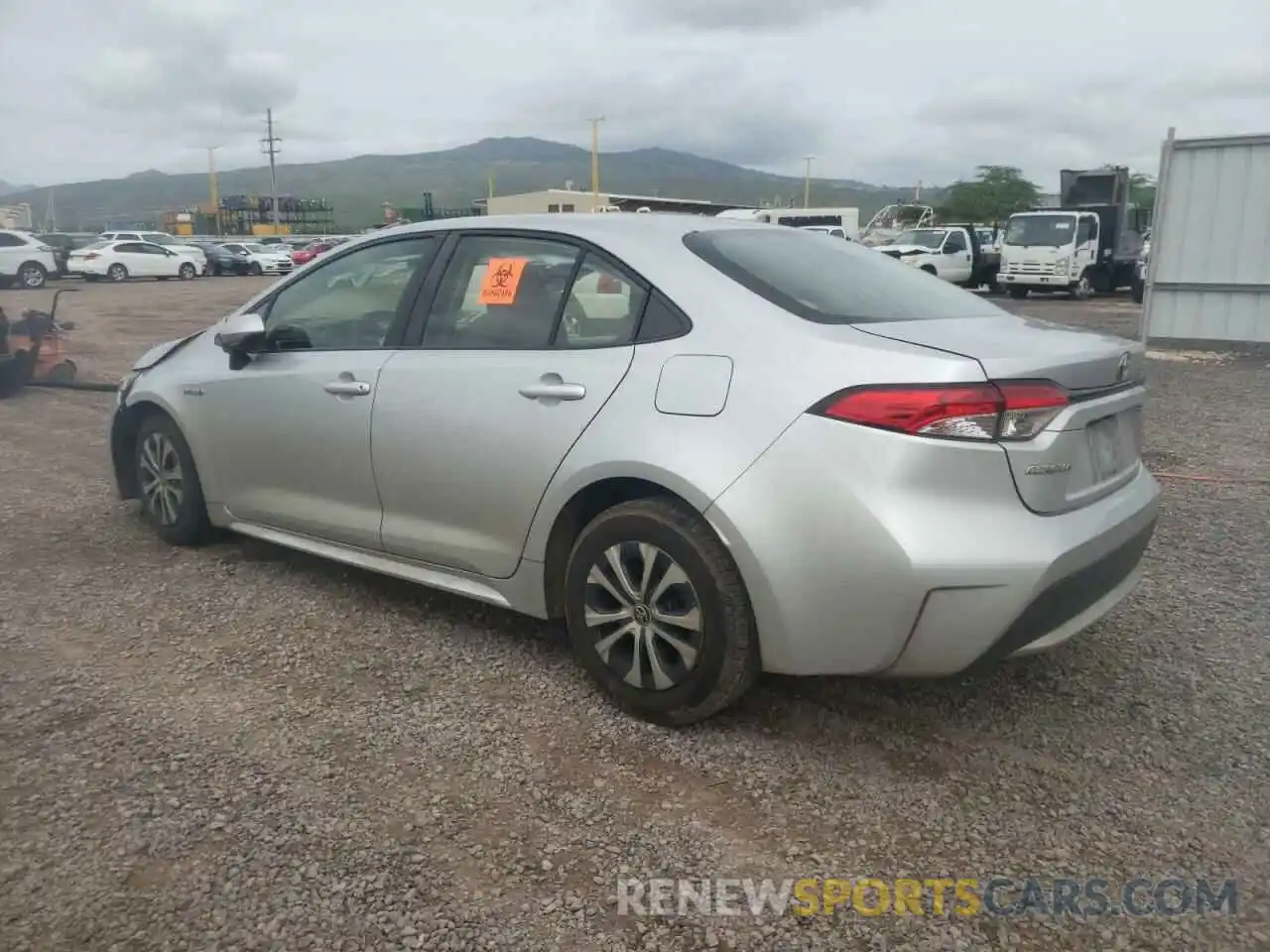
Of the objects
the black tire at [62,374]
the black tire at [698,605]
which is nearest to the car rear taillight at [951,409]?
the black tire at [698,605]

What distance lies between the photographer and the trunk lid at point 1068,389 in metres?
2.75

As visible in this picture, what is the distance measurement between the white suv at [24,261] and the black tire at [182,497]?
2714 centimetres

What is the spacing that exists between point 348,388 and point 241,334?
674mm

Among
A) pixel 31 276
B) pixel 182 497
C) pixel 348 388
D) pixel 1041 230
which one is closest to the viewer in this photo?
pixel 348 388

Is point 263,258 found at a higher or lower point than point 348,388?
higher

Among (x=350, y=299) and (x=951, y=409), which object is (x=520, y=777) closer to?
(x=951, y=409)

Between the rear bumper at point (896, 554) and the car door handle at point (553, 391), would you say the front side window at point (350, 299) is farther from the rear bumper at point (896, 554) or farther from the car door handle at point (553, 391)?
the rear bumper at point (896, 554)

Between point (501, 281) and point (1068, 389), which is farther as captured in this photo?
point (501, 281)

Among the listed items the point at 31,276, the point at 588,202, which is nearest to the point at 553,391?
the point at 31,276

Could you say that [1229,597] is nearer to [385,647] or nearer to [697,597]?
[697,597]

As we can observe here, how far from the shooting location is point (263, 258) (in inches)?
1608

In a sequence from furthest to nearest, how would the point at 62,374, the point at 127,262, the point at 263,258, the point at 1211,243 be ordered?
the point at 263,258
the point at 127,262
the point at 1211,243
the point at 62,374

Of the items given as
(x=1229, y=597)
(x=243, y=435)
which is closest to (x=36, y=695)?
(x=243, y=435)

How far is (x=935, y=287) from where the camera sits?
3682mm
